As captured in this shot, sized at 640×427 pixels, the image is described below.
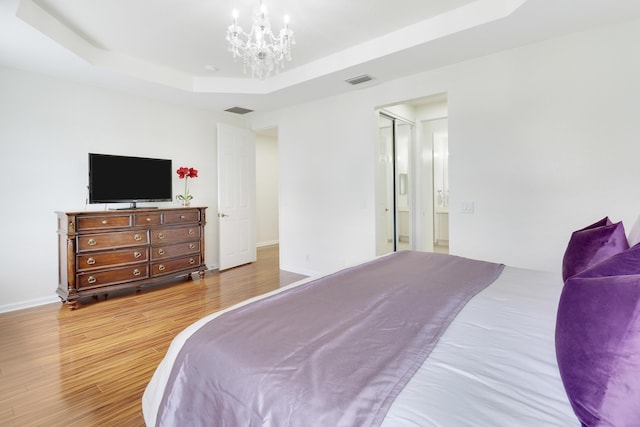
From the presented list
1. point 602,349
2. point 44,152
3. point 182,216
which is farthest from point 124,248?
point 602,349

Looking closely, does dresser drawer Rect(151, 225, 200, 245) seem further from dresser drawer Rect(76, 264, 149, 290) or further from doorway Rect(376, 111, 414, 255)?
doorway Rect(376, 111, 414, 255)

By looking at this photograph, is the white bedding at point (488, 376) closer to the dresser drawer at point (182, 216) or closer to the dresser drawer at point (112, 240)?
the dresser drawer at point (112, 240)

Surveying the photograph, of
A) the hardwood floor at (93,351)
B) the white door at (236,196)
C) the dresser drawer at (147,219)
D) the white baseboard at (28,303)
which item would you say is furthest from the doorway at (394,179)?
the white baseboard at (28,303)

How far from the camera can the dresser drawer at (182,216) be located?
160 inches

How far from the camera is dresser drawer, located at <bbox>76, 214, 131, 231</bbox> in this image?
3.34 meters

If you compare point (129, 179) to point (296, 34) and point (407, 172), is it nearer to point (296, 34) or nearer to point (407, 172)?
point (296, 34)

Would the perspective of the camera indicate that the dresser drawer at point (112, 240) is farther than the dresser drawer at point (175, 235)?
No

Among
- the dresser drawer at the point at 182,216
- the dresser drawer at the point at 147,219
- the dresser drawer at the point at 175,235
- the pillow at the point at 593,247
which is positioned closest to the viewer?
the pillow at the point at 593,247

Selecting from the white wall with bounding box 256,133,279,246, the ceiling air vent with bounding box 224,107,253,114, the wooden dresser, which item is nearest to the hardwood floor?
the wooden dresser

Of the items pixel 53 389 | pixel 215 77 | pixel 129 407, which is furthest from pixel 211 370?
pixel 215 77

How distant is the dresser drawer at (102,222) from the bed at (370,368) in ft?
9.18

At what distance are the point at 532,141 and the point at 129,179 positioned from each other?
4488mm

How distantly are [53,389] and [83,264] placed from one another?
176 centimetres

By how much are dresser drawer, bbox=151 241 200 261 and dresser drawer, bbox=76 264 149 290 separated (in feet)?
0.62
